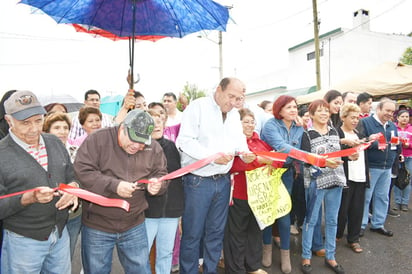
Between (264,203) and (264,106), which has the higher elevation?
(264,106)

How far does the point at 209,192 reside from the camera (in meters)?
3.00

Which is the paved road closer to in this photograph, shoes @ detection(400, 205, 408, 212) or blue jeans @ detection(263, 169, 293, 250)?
blue jeans @ detection(263, 169, 293, 250)

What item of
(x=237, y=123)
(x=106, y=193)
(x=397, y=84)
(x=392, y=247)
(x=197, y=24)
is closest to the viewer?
(x=106, y=193)

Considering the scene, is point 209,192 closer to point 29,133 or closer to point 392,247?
point 29,133

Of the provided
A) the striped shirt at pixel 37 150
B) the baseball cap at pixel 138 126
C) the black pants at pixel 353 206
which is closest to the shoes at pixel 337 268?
the black pants at pixel 353 206

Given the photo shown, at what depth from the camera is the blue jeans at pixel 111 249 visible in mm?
2318

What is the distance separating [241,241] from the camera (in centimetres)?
343

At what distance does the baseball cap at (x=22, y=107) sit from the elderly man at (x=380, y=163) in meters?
4.58

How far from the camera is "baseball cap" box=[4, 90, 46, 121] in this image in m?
2.04

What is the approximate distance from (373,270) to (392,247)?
93 cm

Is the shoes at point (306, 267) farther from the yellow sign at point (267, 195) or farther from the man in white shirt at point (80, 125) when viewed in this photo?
the man in white shirt at point (80, 125)

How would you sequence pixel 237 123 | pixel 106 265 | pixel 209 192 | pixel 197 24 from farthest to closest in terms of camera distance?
pixel 197 24
pixel 237 123
pixel 209 192
pixel 106 265

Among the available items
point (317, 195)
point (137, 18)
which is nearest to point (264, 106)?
point (317, 195)

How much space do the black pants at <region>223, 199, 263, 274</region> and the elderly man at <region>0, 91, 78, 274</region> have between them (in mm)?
1934
